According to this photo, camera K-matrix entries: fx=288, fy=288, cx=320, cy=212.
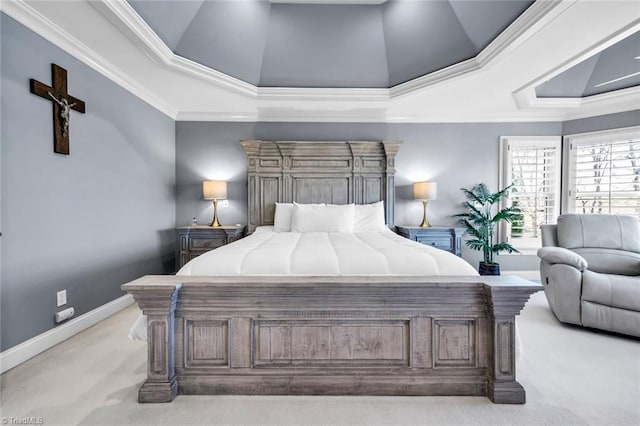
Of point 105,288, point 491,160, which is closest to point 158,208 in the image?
point 105,288

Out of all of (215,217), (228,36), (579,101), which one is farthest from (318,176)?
(579,101)

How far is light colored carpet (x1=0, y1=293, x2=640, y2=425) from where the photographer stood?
4.77ft

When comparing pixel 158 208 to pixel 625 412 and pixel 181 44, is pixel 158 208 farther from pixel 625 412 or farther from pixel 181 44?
pixel 625 412

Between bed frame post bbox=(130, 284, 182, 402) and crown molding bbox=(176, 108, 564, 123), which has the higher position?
crown molding bbox=(176, 108, 564, 123)

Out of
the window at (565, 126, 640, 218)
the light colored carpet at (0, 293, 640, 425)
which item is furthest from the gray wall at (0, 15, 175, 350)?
the window at (565, 126, 640, 218)

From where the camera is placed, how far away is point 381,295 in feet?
5.18

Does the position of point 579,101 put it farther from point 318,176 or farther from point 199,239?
point 199,239

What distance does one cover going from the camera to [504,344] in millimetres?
1527

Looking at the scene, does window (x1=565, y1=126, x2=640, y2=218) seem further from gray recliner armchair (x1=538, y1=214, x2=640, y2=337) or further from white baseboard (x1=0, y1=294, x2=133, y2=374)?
white baseboard (x1=0, y1=294, x2=133, y2=374)

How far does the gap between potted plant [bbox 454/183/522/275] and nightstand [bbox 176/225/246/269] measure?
3364 millimetres

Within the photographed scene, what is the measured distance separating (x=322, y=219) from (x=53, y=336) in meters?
2.59

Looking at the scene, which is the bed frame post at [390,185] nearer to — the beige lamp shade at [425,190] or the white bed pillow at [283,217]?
the beige lamp shade at [425,190]

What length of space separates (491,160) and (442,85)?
5.61ft

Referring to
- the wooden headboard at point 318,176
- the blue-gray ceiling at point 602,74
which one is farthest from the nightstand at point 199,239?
the blue-gray ceiling at point 602,74
